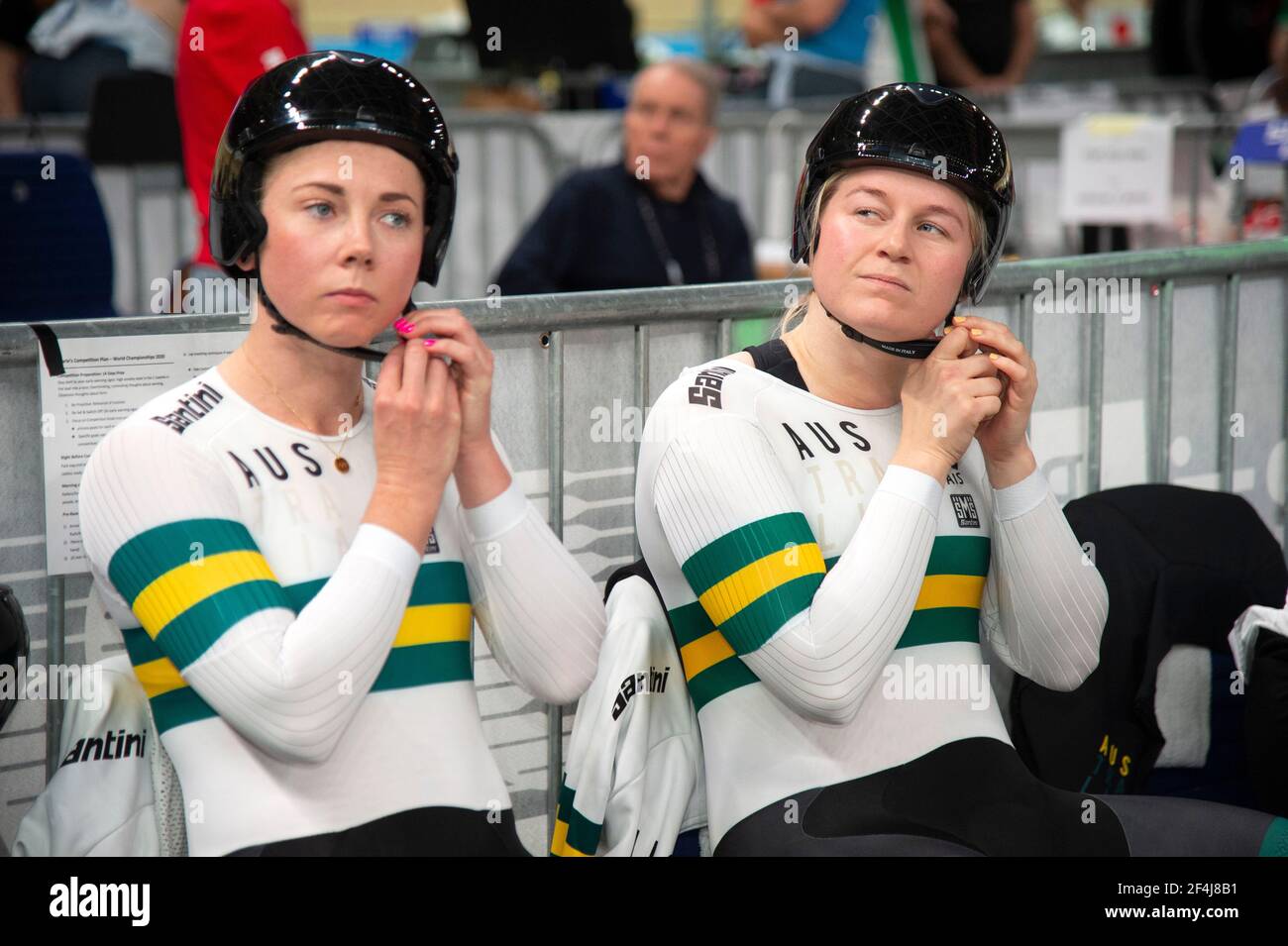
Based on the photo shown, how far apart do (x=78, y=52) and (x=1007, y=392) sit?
659cm

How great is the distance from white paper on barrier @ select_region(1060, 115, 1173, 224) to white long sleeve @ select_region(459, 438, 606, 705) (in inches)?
189

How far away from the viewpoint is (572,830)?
2709 millimetres

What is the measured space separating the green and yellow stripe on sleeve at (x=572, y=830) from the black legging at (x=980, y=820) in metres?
0.23

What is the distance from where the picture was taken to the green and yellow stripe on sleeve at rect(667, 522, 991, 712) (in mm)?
2410

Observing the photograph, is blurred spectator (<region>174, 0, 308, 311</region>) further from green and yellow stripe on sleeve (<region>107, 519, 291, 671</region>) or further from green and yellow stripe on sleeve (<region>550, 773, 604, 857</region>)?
green and yellow stripe on sleeve (<region>107, 519, 291, 671</region>)

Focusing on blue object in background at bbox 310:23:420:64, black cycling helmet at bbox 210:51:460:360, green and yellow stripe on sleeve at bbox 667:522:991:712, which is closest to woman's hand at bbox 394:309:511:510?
black cycling helmet at bbox 210:51:460:360

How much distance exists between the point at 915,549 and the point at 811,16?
6291mm

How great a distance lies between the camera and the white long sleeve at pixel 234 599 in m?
2.09

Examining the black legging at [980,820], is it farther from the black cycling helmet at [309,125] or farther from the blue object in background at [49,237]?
the blue object in background at [49,237]

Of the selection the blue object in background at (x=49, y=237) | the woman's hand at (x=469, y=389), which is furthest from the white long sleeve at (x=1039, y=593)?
the blue object in background at (x=49, y=237)

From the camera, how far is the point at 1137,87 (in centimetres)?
1084

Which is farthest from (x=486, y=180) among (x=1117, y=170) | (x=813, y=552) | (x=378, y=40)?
(x=378, y=40)
